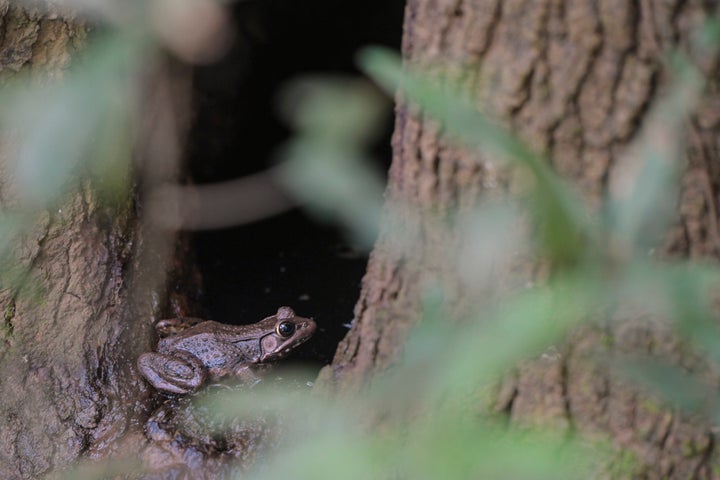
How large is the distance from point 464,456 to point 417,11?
144 centimetres

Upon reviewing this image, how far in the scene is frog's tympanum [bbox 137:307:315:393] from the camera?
12.8ft

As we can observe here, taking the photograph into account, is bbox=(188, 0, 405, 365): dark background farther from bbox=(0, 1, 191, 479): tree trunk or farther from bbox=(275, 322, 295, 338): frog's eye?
bbox=(0, 1, 191, 479): tree trunk

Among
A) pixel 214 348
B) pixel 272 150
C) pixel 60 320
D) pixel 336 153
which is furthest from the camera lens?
pixel 272 150

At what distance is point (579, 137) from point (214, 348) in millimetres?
2895

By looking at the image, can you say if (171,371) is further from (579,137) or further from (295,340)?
(579,137)

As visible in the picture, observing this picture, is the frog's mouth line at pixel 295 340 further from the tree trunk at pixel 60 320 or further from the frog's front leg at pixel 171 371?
the tree trunk at pixel 60 320

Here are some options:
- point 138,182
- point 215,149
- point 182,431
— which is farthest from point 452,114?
point 215,149

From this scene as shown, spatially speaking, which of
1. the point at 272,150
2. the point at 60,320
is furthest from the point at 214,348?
the point at 272,150

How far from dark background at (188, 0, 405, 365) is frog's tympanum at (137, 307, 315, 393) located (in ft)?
0.68

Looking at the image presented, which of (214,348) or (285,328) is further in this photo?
(285,328)

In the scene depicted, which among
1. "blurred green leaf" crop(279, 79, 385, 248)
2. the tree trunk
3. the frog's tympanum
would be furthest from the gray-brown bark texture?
the frog's tympanum

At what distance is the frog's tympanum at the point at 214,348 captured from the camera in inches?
153

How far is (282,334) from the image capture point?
4570 millimetres

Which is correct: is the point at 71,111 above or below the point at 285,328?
above
